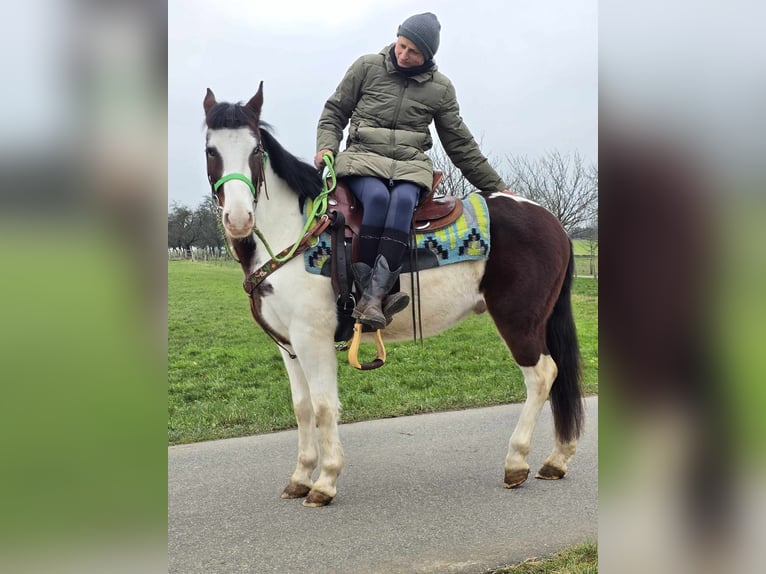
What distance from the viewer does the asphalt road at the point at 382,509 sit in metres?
2.79

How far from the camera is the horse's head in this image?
9.27 feet

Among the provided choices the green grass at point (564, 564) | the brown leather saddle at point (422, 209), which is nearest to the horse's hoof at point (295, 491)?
the green grass at point (564, 564)

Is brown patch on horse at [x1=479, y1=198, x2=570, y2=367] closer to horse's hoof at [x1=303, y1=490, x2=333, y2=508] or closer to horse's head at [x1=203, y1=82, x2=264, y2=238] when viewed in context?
horse's hoof at [x1=303, y1=490, x2=333, y2=508]

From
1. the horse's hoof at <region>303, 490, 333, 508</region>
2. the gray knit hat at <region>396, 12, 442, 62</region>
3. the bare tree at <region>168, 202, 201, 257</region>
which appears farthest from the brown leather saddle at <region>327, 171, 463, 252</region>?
the bare tree at <region>168, 202, 201, 257</region>

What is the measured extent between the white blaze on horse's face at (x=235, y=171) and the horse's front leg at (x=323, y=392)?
0.80 meters

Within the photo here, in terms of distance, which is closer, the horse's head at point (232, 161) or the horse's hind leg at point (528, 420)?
the horse's head at point (232, 161)

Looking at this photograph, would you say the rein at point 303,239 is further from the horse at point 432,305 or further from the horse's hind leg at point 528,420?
the horse's hind leg at point 528,420

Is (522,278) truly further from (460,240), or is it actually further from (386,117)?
(386,117)

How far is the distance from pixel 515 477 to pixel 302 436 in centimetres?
128
